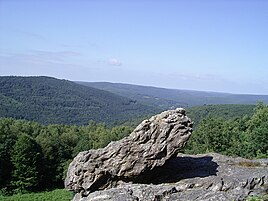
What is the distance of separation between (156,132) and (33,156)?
163 feet

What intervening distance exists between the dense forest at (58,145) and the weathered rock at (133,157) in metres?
28.1

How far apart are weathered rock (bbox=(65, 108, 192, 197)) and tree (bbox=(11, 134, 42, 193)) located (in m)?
44.9

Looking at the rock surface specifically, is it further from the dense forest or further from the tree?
the tree

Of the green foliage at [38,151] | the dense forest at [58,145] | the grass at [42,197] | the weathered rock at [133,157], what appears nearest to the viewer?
the weathered rock at [133,157]

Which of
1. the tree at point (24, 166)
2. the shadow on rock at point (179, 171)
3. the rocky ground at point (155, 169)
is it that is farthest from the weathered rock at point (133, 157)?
the tree at point (24, 166)

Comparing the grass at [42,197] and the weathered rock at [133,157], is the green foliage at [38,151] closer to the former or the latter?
the grass at [42,197]

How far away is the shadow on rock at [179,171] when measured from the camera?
22.1 meters

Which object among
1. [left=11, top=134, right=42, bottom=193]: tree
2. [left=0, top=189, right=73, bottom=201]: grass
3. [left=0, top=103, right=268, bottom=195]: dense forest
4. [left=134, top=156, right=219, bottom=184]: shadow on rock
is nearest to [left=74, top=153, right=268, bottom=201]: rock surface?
[left=134, top=156, right=219, bottom=184]: shadow on rock

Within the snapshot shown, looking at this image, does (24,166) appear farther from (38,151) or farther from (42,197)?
(42,197)

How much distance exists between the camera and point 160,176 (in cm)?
2295

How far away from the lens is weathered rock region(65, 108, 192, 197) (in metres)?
21.7

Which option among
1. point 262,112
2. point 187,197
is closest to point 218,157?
point 187,197

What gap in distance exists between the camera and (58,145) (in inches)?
3049

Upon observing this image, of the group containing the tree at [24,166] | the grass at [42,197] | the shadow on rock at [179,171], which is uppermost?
the shadow on rock at [179,171]
